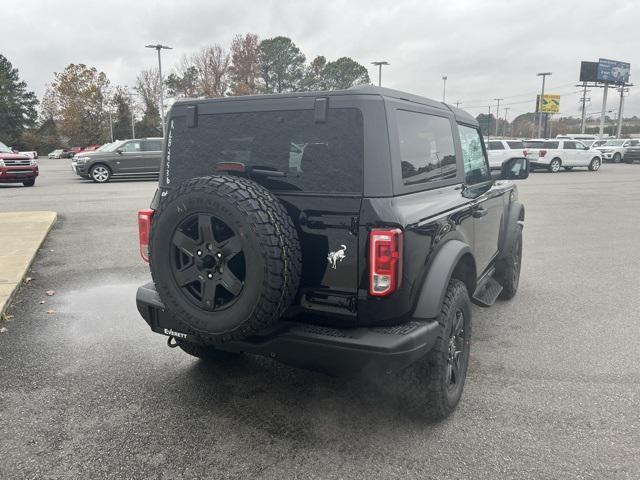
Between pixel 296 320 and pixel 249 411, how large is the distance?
2.48ft

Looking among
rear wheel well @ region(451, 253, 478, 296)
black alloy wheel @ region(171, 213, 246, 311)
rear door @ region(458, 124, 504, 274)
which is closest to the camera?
black alloy wheel @ region(171, 213, 246, 311)

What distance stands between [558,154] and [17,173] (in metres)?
24.3

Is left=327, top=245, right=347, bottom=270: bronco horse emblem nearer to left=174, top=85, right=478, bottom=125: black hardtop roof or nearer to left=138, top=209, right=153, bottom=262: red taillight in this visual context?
left=174, top=85, right=478, bottom=125: black hardtop roof

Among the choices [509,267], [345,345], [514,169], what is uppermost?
[514,169]

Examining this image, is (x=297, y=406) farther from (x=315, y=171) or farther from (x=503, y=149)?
(x=503, y=149)

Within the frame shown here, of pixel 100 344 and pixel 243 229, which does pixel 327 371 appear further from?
pixel 100 344

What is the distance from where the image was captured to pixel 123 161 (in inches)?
786

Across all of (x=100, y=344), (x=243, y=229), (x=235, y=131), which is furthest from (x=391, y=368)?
(x=100, y=344)

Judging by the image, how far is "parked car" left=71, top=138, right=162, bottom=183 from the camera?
19.8 meters

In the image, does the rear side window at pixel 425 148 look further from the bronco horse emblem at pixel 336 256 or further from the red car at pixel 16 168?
the red car at pixel 16 168

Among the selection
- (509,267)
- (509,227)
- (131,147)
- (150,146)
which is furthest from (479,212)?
(131,147)

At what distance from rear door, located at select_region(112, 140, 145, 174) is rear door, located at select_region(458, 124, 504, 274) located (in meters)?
17.6

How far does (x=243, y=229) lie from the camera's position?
2.51 m

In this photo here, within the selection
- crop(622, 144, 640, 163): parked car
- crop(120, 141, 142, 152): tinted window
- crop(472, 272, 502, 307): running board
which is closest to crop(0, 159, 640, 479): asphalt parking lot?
crop(472, 272, 502, 307): running board
